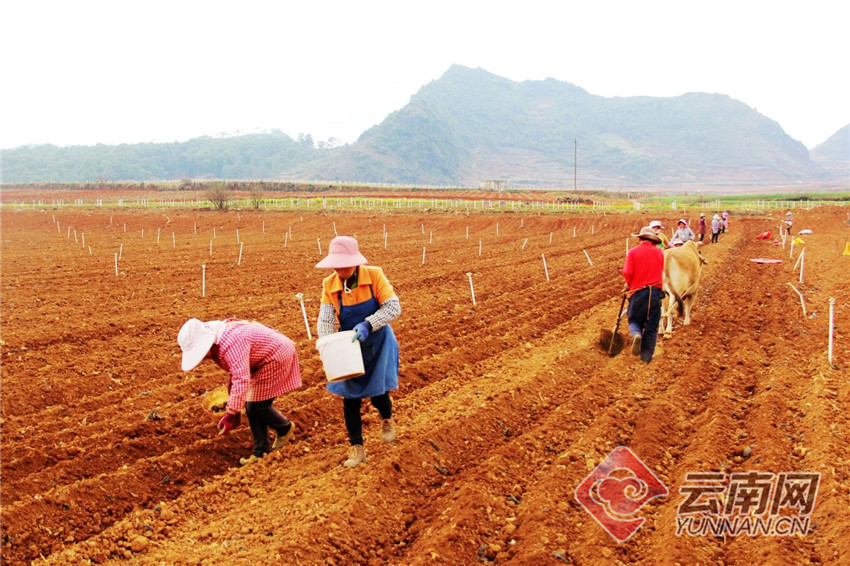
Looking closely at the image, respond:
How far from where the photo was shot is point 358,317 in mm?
5082

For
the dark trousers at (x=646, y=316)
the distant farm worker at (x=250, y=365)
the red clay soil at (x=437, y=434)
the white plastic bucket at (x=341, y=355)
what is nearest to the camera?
the red clay soil at (x=437, y=434)

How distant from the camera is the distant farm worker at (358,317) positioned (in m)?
4.99

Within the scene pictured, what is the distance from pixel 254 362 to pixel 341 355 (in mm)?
856

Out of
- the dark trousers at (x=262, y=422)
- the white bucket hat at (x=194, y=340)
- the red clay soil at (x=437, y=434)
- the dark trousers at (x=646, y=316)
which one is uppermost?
the white bucket hat at (x=194, y=340)

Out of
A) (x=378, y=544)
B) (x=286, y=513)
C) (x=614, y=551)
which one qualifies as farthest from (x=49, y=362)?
(x=614, y=551)

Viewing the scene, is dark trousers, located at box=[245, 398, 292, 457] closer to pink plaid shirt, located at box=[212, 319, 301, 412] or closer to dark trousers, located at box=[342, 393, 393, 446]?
pink plaid shirt, located at box=[212, 319, 301, 412]

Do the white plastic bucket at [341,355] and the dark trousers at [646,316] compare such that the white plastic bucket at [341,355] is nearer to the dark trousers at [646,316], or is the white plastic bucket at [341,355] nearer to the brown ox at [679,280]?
the dark trousers at [646,316]

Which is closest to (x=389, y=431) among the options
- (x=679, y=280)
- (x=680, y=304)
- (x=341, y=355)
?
(x=341, y=355)

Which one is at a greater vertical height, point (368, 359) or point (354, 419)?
point (368, 359)

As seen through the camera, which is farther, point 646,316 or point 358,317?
point 646,316

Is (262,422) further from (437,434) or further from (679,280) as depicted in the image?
(679,280)

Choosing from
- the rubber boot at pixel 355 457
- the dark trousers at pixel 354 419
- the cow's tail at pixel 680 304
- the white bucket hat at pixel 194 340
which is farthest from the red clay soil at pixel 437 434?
the white bucket hat at pixel 194 340

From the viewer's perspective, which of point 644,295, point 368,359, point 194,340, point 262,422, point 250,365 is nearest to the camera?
point 194,340

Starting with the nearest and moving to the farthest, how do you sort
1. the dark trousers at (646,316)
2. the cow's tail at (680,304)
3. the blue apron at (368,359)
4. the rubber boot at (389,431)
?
the blue apron at (368,359), the rubber boot at (389,431), the dark trousers at (646,316), the cow's tail at (680,304)
